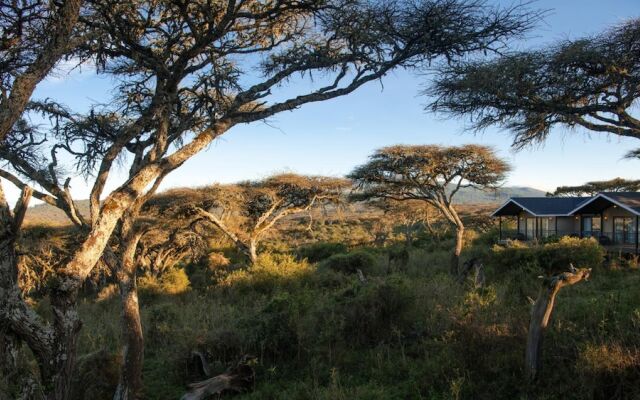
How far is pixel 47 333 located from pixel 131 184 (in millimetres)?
1560

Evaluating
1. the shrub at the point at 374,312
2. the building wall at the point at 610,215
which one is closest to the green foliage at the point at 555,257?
the shrub at the point at 374,312

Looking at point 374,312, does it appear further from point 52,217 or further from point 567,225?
point 52,217

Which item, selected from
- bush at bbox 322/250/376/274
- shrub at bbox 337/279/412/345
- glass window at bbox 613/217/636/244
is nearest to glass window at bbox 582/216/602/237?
glass window at bbox 613/217/636/244

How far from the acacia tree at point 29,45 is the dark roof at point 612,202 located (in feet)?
75.2

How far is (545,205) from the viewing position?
2878cm

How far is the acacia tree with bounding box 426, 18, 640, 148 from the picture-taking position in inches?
326

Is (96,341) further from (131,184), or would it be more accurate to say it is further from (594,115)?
(594,115)

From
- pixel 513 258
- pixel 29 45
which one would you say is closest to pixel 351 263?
pixel 513 258

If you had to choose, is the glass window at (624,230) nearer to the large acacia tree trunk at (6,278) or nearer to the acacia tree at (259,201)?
the acacia tree at (259,201)

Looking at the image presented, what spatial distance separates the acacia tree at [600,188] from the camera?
3809 centimetres

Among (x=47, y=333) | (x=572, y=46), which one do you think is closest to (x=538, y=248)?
(x=572, y=46)

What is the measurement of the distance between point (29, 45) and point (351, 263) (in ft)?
49.0

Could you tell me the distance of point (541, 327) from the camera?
5.41m

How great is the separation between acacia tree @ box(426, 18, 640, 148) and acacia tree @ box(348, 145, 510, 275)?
30.7 ft
